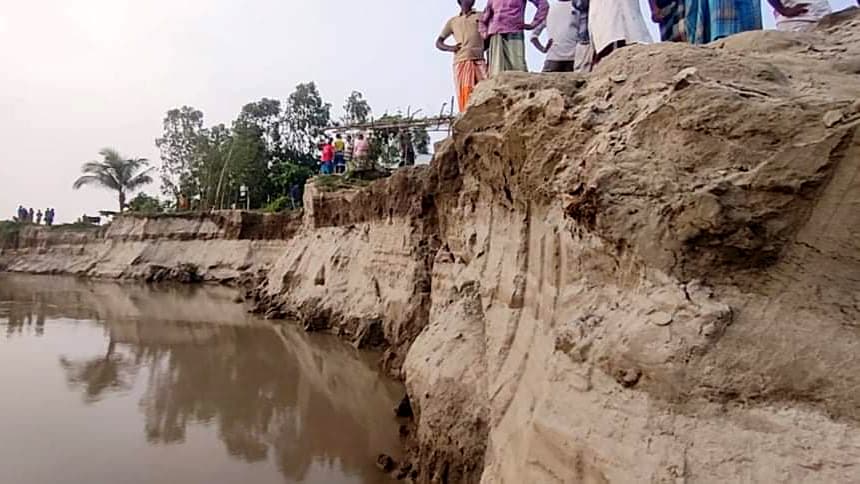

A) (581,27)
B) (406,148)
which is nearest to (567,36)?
(581,27)

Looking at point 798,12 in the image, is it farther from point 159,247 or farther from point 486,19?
point 159,247

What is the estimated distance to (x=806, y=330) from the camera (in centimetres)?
281

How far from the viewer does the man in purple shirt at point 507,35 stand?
705cm

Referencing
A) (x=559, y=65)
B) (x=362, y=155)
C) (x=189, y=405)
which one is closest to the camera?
(x=559, y=65)

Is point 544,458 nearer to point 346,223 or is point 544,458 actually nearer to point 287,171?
point 346,223

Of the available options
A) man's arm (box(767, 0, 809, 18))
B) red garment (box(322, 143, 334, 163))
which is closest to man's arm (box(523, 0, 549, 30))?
man's arm (box(767, 0, 809, 18))

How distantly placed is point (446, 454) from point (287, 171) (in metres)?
31.8

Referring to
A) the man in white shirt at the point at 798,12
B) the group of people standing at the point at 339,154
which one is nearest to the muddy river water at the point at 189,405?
the man in white shirt at the point at 798,12

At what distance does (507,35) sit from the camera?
7.07 meters

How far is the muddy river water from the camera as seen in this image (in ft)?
21.8

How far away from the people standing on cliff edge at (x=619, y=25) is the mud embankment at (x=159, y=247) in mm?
21121

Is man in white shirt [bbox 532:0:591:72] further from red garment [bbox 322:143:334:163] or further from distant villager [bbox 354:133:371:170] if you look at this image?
red garment [bbox 322:143:334:163]

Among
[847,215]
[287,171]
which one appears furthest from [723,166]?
[287,171]

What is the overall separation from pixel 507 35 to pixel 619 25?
6.37 ft
